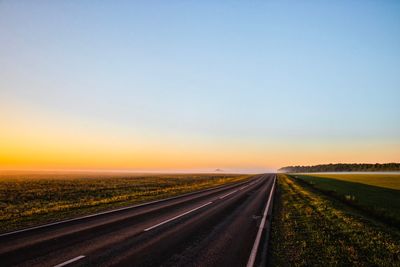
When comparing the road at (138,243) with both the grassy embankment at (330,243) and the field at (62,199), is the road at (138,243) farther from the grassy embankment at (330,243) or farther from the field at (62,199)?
the field at (62,199)

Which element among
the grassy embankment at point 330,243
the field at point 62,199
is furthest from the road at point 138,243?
the field at point 62,199

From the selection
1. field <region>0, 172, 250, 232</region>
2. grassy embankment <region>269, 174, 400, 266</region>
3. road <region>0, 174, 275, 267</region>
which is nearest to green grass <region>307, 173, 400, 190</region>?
field <region>0, 172, 250, 232</region>

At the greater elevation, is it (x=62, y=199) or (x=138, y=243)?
(x=138, y=243)

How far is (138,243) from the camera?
809 centimetres

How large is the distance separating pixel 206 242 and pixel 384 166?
227 meters

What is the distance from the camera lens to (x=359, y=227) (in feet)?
36.1

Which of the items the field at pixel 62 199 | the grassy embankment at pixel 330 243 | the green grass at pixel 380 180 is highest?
the grassy embankment at pixel 330 243

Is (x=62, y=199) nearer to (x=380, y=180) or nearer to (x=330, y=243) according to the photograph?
(x=330, y=243)

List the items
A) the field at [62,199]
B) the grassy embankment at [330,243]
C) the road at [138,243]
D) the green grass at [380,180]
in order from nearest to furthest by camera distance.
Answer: the road at [138,243] → the grassy embankment at [330,243] → the field at [62,199] → the green grass at [380,180]

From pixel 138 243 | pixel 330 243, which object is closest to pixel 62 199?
pixel 138 243

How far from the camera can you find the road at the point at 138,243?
6582 millimetres

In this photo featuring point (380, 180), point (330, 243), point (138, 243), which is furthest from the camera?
point (380, 180)

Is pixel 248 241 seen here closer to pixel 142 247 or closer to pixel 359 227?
pixel 142 247

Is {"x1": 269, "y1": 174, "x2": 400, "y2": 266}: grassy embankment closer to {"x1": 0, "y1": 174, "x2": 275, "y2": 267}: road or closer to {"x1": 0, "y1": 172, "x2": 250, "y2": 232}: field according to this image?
{"x1": 0, "y1": 174, "x2": 275, "y2": 267}: road
